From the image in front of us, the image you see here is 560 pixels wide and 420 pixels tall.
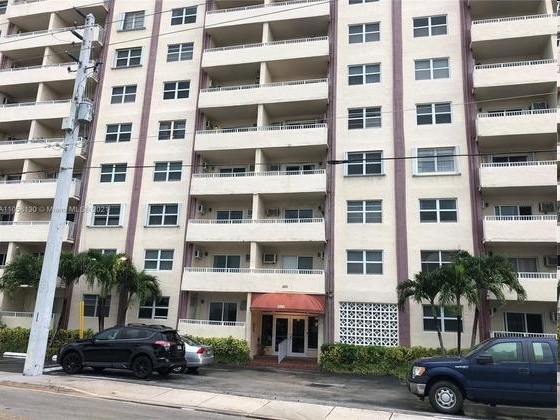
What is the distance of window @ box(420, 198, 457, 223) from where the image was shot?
22656mm

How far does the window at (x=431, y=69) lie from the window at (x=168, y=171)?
13.7 meters

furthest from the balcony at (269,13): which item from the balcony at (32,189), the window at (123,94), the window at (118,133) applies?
the balcony at (32,189)

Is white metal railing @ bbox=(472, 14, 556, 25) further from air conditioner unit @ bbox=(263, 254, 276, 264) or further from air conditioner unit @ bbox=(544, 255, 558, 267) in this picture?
air conditioner unit @ bbox=(263, 254, 276, 264)

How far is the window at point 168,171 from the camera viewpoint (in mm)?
26734

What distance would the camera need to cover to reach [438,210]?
2283 centimetres

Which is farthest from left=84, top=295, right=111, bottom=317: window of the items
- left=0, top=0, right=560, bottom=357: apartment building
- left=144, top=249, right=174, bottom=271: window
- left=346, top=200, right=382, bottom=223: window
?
left=346, top=200, right=382, bottom=223: window

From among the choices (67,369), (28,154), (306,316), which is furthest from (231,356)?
(28,154)

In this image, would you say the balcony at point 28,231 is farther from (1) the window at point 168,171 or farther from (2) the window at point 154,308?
(2) the window at point 154,308

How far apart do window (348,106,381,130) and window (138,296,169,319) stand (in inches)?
526

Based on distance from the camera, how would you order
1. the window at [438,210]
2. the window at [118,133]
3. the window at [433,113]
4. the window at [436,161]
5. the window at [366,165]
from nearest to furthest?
1. the window at [438,210]
2. the window at [436,161]
3. the window at [433,113]
4. the window at [366,165]
5. the window at [118,133]

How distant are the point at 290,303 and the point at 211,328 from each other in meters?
4.15

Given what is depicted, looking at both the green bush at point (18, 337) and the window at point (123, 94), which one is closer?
the green bush at point (18, 337)

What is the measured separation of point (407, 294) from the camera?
761 inches

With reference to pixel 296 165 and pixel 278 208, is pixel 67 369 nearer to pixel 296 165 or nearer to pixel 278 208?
pixel 278 208
